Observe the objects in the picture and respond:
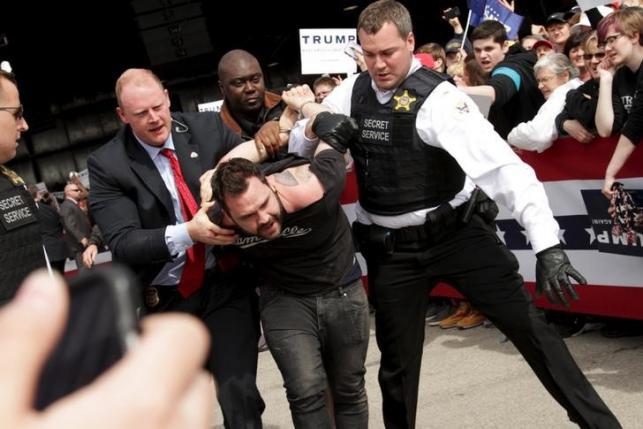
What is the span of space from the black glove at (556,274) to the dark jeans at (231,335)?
1.18 meters

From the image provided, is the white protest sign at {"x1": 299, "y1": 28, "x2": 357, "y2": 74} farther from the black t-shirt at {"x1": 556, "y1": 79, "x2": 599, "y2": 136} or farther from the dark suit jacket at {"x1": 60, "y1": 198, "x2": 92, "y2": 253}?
the dark suit jacket at {"x1": 60, "y1": 198, "x2": 92, "y2": 253}

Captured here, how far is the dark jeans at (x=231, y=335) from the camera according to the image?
3.31 metres

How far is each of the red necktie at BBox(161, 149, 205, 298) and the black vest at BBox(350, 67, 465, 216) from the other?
0.75m

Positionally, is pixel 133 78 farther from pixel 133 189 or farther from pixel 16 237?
pixel 16 237

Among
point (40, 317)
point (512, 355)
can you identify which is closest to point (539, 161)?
point (512, 355)

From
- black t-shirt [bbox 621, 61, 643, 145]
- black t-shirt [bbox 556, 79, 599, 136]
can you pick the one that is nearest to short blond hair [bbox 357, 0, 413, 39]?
black t-shirt [bbox 621, 61, 643, 145]

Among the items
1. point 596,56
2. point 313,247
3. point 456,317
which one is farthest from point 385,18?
point 456,317

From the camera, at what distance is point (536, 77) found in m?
5.20

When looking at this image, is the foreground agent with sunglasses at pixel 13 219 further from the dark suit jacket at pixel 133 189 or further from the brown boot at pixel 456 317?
the brown boot at pixel 456 317

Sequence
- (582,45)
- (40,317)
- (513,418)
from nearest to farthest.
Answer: (40,317)
(513,418)
(582,45)

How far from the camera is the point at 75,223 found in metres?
9.95

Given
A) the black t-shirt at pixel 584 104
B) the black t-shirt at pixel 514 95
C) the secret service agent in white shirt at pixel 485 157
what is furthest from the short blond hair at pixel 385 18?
the black t-shirt at pixel 514 95

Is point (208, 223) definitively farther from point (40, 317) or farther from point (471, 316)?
point (471, 316)

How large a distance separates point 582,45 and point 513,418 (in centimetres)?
229
